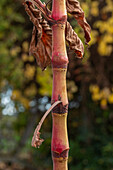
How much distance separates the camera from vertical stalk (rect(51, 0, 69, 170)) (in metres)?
0.41

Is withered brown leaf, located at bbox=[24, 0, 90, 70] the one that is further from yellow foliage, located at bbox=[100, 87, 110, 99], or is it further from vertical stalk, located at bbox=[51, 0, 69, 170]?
yellow foliage, located at bbox=[100, 87, 110, 99]

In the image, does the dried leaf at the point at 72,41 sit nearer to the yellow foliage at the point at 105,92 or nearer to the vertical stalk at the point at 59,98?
the vertical stalk at the point at 59,98

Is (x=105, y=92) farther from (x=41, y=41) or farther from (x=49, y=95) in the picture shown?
(x=41, y=41)

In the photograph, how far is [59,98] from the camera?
1.34 ft

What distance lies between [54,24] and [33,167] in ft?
7.03

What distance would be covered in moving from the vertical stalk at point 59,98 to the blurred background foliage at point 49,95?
1499 millimetres

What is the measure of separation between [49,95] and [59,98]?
1.64 metres

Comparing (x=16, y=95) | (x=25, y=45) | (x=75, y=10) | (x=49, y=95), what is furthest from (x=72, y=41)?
→ (x=16, y=95)

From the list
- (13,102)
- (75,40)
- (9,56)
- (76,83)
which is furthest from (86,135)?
(75,40)

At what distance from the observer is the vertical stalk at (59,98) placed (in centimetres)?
41

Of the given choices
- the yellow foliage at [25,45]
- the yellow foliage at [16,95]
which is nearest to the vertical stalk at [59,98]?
the yellow foliage at [25,45]

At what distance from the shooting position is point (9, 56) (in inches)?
82.0

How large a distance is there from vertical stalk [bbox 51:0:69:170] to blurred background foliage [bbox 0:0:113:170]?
1499 millimetres

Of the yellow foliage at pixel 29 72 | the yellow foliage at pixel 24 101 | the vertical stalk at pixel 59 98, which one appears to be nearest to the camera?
the vertical stalk at pixel 59 98
